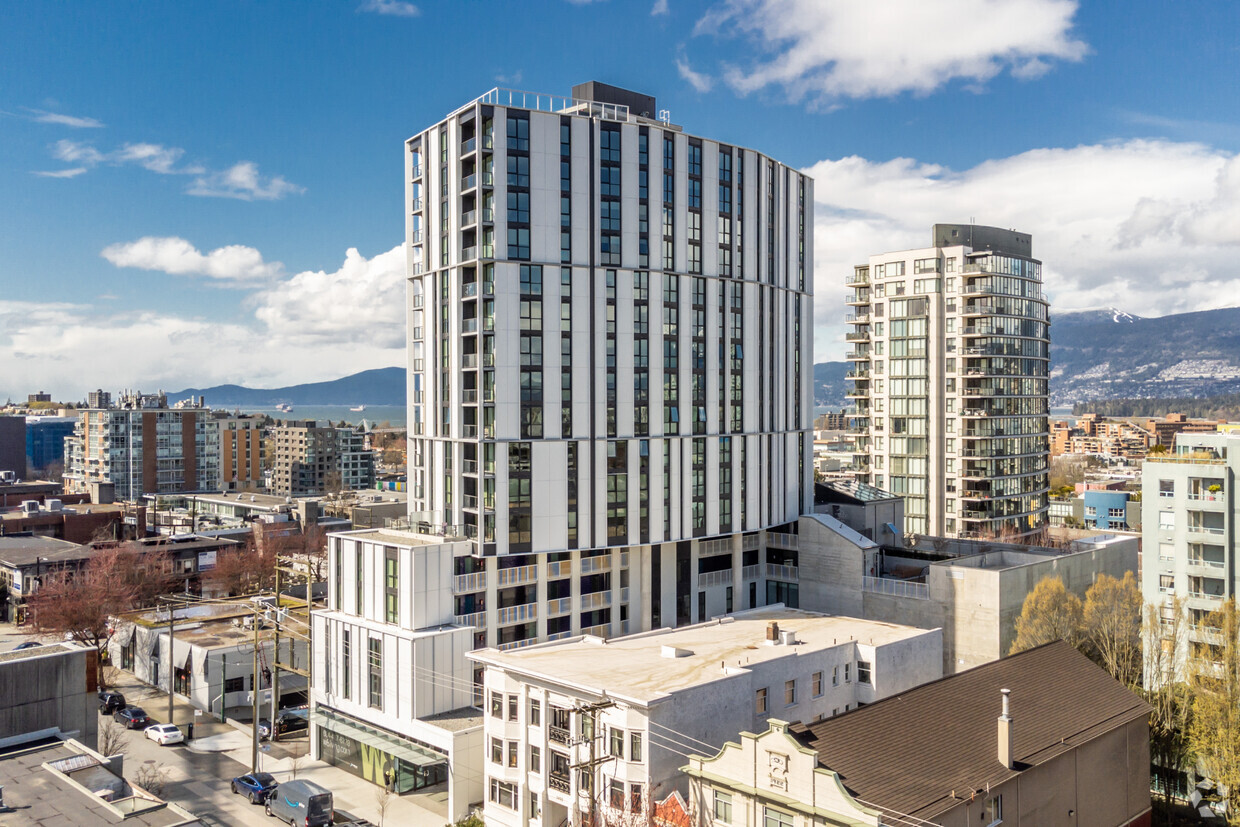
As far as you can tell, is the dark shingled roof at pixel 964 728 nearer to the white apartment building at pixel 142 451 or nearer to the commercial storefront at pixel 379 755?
the commercial storefront at pixel 379 755

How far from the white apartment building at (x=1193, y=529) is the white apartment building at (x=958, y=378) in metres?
41.2

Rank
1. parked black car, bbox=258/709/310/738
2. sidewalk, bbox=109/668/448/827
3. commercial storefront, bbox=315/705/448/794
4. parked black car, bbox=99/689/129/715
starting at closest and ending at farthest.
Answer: sidewalk, bbox=109/668/448/827, commercial storefront, bbox=315/705/448/794, parked black car, bbox=258/709/310/738, parked black car, bbox=99/689/129/715

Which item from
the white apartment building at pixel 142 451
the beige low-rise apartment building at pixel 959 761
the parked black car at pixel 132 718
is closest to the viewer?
the beige low-rise apartment building at pixel 959 761

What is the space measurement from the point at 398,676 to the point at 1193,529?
54.9 meters

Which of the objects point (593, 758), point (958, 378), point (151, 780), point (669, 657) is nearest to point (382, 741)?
point (151, 780)

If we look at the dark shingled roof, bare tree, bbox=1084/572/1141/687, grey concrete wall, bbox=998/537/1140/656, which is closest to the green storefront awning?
the dark shingled roof

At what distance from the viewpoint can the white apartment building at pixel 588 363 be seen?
203 ft

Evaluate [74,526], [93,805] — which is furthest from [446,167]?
[74,526]

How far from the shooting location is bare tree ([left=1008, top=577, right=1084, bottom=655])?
59.8 meters

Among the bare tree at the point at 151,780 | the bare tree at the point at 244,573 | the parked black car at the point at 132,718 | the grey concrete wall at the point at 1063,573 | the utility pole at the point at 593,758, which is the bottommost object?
the parked black car at the point at 132,718

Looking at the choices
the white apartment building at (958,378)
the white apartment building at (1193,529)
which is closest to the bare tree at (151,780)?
the white apartment building at (1193,529)

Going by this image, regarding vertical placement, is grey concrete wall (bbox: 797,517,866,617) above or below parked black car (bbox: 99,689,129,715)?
above

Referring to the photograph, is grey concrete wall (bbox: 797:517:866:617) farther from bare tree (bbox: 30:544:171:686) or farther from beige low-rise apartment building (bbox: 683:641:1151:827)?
bare tree (bbox: 30:544:171:686)

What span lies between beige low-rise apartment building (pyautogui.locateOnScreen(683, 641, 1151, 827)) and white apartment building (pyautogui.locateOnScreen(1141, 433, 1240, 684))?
19.6 meters
